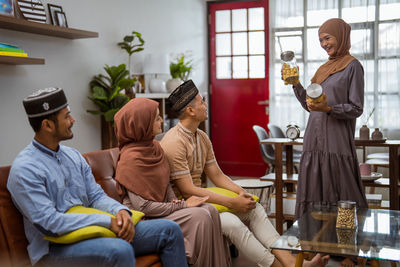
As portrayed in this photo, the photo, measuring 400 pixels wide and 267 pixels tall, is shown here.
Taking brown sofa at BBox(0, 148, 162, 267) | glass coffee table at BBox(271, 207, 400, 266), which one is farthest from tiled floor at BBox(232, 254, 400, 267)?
brown sofa at BBox(0, 148, 162, 267)

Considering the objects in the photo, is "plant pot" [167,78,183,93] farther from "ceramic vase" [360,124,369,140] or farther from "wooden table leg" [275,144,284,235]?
"ceramic vase" [360,124,369,140]

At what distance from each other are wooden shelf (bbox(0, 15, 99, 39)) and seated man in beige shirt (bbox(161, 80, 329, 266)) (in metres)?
1.28

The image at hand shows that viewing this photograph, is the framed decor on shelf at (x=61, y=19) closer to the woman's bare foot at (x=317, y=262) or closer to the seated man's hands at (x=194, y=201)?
the seated man's hands at (x=194, y=201)

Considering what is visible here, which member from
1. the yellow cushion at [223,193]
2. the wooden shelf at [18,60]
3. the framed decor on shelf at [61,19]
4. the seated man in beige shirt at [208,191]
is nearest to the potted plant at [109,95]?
the framed decor on shelf at [61,19]

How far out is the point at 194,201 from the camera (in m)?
2.42

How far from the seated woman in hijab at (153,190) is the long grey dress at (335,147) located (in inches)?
35.4

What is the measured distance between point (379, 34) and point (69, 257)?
5331 millimetres

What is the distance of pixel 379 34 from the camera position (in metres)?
5.91

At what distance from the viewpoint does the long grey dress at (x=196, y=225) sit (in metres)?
2.23

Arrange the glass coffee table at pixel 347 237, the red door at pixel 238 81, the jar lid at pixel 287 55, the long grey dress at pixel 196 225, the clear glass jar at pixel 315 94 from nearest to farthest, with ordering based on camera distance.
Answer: the glass coffee table at pixel 347 237 → the long grey dress at pixel 196 225 → the clear glass jar at pixel 315 94 → the jar lid at pixel 287 55 → the red door at pixel 238 81

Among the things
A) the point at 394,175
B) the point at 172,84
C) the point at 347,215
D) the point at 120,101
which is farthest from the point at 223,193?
the point at 172,84

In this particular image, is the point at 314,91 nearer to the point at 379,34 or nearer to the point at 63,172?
the point at 63,172

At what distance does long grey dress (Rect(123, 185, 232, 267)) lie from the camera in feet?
7.31

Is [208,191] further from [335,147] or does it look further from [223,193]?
[335,147]
